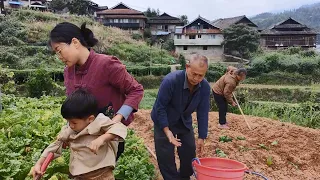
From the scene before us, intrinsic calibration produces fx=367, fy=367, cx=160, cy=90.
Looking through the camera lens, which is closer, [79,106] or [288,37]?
[79,106]

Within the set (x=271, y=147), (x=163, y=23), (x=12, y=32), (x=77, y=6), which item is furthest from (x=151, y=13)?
(x=271, y=147)

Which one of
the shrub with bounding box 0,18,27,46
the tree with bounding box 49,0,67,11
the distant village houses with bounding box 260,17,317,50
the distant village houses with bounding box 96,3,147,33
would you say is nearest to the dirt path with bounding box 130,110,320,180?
the shrub with bounding box 0,18,27,46

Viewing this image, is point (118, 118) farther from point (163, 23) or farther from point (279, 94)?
point (163, 23)

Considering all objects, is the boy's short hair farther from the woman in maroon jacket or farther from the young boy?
the woman in maroon jacket

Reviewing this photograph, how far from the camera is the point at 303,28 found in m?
38.2

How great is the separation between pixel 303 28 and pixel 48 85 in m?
33.3

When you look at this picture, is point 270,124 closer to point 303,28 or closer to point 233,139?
point 233,139

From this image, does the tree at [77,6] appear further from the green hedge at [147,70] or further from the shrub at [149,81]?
the shrub at [149,81]

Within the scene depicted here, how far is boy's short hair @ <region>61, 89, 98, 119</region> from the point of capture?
2.09 m

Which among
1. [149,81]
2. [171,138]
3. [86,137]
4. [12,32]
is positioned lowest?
[149,81]

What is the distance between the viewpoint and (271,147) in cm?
589

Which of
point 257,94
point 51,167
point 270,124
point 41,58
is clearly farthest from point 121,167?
point 41,58

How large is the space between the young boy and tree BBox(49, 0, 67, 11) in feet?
134

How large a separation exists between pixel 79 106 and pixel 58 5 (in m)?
41.4
